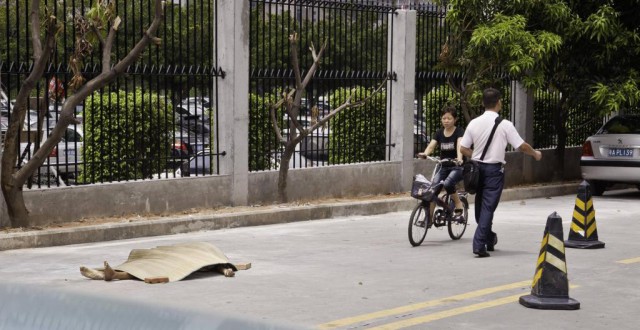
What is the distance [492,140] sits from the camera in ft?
35.8

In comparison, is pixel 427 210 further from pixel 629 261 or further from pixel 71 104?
pixel 71 104

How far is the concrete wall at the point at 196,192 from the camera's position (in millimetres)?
12656

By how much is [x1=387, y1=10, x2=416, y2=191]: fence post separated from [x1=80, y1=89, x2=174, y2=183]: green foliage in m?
4.67

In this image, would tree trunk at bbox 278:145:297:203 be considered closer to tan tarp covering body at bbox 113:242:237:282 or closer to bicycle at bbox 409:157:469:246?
bicycle at bbox 409:157:469:246

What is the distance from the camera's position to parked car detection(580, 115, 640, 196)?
18.4m

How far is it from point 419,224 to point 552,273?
13.3 feet

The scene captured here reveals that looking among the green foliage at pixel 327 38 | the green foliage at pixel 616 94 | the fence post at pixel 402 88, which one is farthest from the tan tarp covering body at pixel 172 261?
the green foliage at pixel 616 94

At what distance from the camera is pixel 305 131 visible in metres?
15.5

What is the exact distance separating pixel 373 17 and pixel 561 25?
13.3 ft

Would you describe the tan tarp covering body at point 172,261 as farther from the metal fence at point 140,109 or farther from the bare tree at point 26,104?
the metal fence at point 140,109

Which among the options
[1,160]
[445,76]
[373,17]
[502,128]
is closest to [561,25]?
[445,76]

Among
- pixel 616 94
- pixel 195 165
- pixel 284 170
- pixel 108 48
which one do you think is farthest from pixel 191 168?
pixel 616 94

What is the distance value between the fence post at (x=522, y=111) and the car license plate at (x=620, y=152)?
238 centimetres

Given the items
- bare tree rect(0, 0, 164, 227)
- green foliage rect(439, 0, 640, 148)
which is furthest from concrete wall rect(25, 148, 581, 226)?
green foliage rect(439, 0, 640, 148)
